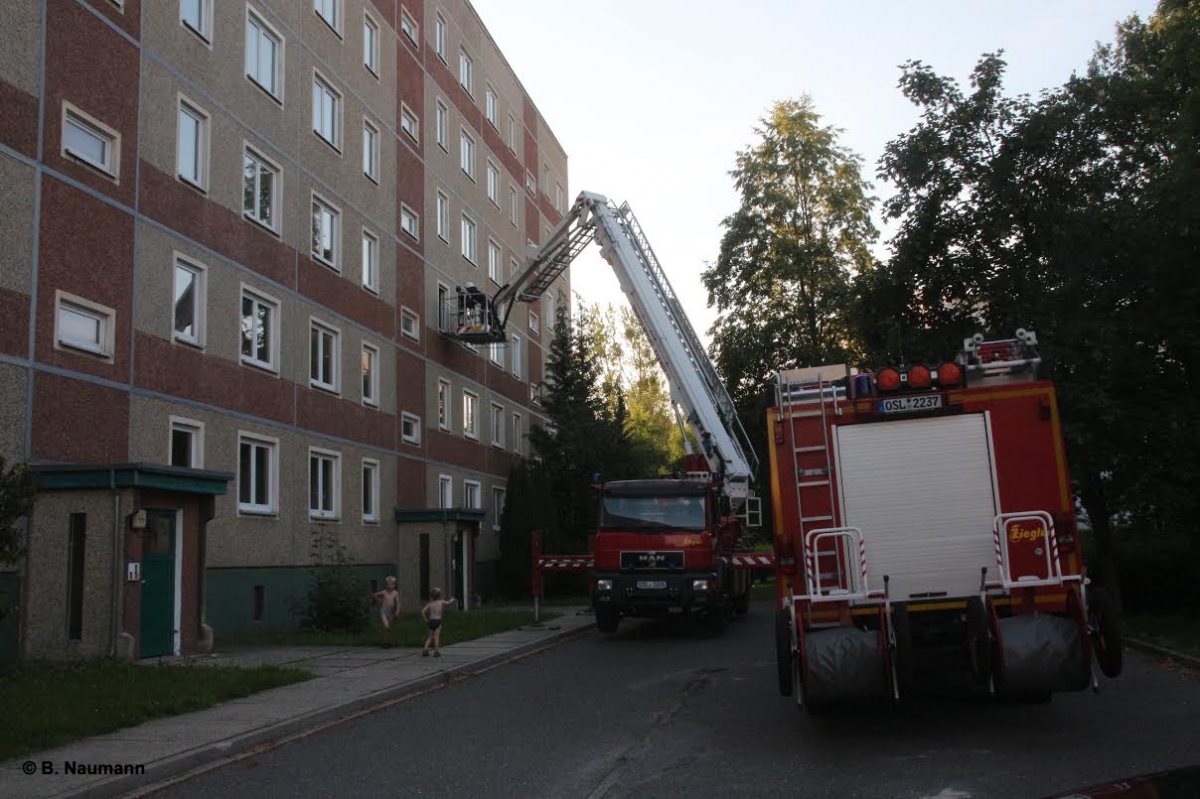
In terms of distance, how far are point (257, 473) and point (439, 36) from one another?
18761 mm

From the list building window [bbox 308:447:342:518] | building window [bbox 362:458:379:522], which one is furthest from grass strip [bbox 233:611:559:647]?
building window [bbox 362:458:379:522]

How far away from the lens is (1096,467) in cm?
1802

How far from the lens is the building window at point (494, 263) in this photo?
38.4 metres

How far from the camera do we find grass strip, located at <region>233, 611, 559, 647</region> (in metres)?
18.1

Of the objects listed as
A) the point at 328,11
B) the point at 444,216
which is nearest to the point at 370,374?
the point at 444,216

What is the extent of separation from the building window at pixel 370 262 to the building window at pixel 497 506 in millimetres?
10719

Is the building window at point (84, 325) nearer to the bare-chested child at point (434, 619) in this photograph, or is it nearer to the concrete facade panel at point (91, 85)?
the concrete facade panel at point (91, 85)

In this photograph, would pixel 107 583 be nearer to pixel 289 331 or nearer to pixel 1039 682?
pixel 289 331

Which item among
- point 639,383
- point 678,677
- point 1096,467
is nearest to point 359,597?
point 678,677

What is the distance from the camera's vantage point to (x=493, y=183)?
40156 millimetres

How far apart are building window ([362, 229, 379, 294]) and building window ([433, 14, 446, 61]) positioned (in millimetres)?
9162

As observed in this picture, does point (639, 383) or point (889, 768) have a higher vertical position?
point (639, 383)

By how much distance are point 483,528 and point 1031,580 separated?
26.8m

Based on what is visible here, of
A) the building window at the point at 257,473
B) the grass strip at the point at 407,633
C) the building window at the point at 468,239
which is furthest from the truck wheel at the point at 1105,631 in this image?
the building window at the point at 468,239
